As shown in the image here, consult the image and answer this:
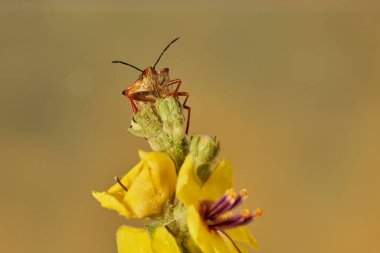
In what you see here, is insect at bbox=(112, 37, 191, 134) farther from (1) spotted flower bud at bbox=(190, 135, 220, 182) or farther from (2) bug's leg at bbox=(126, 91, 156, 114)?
(1) spotted flower bud at bbox=(190, 135, 220, 182)

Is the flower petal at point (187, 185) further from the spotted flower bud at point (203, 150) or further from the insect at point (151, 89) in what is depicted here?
the insect at point (151, 89)

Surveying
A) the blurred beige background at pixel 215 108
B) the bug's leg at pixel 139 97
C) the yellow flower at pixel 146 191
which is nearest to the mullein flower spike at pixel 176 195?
the yellow flower at pixel 146 191

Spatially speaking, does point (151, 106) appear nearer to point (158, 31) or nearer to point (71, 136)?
point (71, 136)

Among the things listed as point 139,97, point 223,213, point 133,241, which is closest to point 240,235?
point 223,213

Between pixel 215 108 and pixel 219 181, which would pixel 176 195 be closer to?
pixel 219 181

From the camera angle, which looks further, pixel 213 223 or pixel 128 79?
pixel 128 79

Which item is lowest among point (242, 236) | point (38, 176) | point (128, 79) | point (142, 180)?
point (242, 236)

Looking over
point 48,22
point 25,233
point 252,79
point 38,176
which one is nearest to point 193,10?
point 252,79
